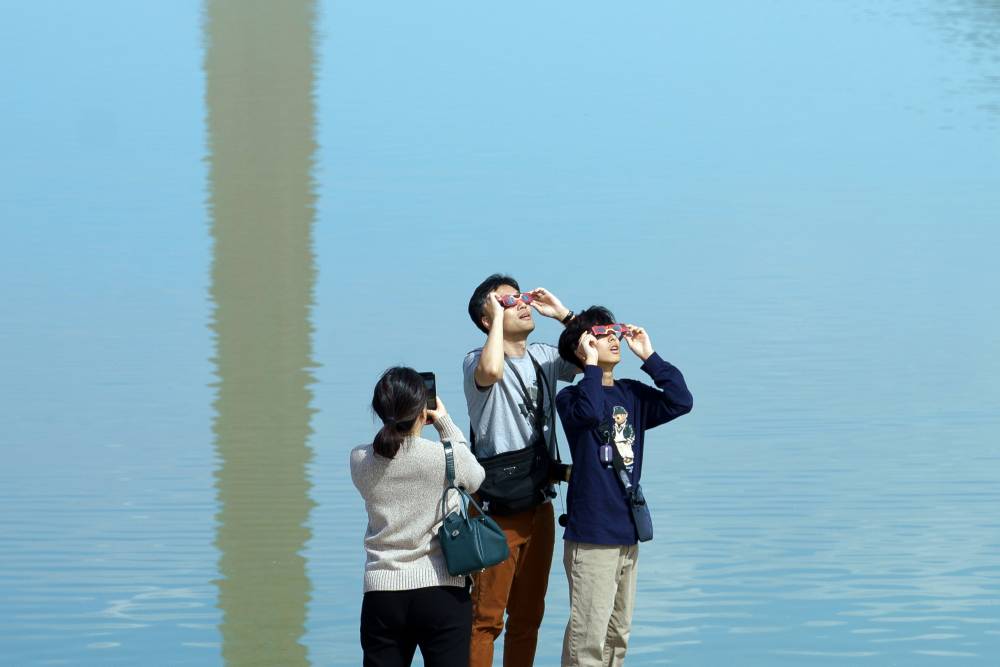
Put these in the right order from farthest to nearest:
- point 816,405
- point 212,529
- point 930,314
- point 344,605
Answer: point 930,314 → point 816,405 → point 212,529 → point 344,605

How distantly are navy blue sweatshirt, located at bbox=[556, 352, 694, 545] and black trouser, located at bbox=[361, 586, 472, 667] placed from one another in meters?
0.49

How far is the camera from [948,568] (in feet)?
19.1

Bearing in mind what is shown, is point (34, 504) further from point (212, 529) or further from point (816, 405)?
point (816, 405)

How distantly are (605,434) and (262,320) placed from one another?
19.6 feet

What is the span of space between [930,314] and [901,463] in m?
2.85

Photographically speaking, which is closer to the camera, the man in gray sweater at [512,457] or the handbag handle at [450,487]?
the handbag handle at [450,487]

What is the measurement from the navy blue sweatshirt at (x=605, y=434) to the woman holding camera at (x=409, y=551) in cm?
45

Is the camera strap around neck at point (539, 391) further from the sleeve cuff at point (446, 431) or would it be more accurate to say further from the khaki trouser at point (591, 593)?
the sleeve cuff at point (446, 431)

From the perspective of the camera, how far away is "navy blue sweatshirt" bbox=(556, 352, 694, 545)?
A: 407 centimetres

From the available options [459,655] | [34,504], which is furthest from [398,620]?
[34,504]

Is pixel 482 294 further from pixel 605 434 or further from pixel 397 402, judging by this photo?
pixel 397 402

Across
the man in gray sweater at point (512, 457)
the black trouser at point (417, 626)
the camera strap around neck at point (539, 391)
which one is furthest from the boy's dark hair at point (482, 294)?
the black trouser at point (417, 626)

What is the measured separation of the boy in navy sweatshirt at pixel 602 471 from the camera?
13.3ft

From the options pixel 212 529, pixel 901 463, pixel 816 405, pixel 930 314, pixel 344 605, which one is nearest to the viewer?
pixel 344 605
